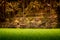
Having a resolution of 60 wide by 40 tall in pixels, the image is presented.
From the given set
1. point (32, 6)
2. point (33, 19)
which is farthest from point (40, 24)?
point (32, 6)

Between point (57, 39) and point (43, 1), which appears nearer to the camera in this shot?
point (57, 39)

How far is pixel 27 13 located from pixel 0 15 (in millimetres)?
771

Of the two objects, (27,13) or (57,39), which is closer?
(57,39)

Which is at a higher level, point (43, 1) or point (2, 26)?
point (43, 1)

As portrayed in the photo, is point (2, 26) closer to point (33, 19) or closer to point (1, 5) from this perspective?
point (1, 5)

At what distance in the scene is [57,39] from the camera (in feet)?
9.39

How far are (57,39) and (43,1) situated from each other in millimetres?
1612

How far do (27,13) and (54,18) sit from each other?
754 mm

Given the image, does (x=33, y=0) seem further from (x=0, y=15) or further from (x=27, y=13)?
(x=0, y=15)

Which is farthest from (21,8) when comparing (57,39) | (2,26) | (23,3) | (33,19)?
(57,39)

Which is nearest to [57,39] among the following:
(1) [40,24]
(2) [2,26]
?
(1) [40,24]

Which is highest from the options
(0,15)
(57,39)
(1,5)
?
(1,5)

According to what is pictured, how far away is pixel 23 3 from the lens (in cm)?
427

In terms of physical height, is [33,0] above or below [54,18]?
above
